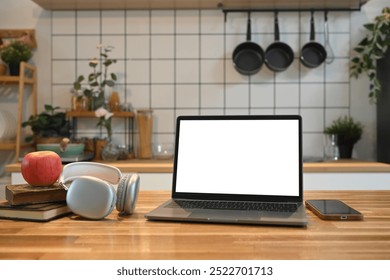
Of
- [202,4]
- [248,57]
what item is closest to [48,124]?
[202,4]

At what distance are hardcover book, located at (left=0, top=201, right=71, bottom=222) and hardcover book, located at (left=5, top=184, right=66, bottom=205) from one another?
0.04 feet

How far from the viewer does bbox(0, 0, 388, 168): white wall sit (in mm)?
2842

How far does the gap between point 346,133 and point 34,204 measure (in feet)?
6.85

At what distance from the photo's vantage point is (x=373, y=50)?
8.54 feet

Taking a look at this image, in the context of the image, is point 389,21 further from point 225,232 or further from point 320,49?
point 225,232

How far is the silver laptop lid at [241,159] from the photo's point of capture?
115 centimetres

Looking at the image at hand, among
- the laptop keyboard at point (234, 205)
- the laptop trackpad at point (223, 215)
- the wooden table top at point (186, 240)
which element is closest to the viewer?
the wooden table top at point (186, 240)

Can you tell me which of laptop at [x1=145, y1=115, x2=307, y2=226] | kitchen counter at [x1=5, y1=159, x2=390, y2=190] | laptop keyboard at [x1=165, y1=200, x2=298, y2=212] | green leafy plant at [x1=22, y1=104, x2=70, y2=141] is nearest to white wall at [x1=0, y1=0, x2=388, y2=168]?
green leafy plant at [x1=22, y1=104, x2=70, y2=141]

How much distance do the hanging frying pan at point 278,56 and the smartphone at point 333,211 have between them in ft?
5.67

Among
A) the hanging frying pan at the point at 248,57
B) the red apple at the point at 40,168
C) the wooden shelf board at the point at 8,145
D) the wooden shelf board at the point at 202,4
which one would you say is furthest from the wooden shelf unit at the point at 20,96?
the red apple at the point at 40,168

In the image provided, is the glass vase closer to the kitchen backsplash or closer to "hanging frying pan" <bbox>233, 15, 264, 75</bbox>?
the kitchen backsplash

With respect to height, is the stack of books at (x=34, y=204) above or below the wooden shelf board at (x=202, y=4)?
below

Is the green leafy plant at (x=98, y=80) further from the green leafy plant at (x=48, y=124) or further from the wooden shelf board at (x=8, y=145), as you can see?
the wooden shelf board at (x=8, y=145)

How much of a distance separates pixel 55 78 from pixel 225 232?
2252mm
